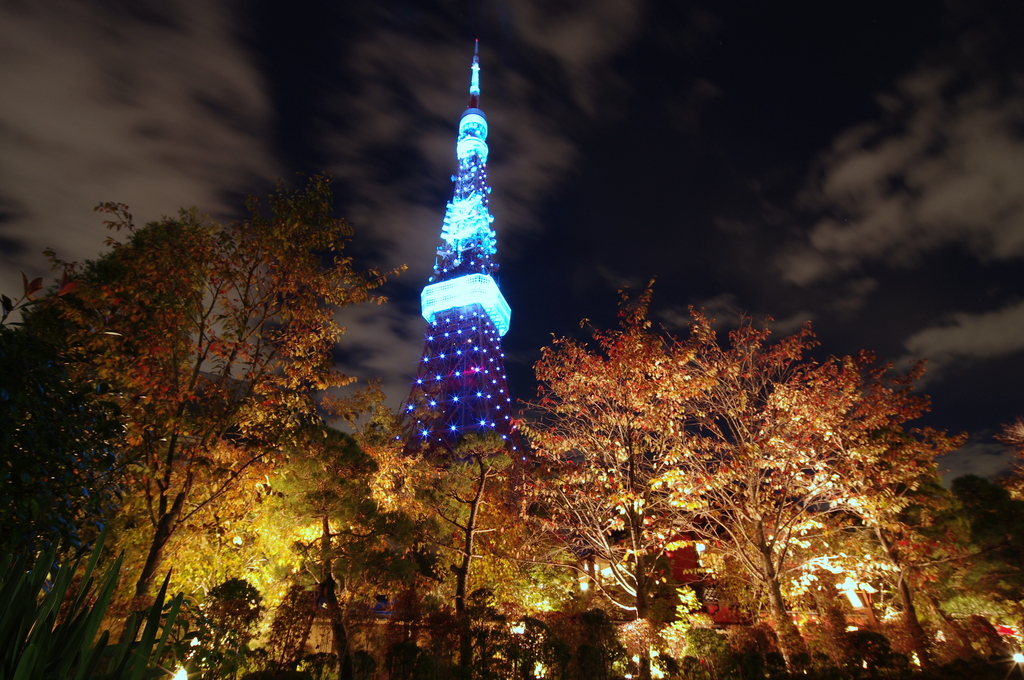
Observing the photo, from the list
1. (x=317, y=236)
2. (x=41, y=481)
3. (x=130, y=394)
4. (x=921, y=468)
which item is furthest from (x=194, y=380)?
(x=921, y=468)

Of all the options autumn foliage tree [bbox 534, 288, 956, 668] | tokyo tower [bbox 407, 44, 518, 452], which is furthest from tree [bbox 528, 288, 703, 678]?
tokyo tower [bbox 407, 44, 518, 452]

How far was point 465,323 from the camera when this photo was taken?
36812mm

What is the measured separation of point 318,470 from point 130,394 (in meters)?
3.57

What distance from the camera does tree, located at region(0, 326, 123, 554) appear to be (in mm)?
3072

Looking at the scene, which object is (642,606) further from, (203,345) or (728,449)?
(203,345)

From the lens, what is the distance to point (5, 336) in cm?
311

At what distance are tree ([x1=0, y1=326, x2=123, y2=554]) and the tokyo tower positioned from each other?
895 inches

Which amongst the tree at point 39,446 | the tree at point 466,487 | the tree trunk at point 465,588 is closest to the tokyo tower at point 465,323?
the tree at point 466,487

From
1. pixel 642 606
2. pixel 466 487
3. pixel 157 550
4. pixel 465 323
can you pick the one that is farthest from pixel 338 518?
pixel 465 323

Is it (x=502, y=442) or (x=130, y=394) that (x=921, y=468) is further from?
(x=130, y=394)

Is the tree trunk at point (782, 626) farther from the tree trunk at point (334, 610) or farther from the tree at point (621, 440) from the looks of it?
the tree trunk at point (334, 610)

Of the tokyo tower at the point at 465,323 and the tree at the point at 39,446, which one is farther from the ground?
the tokyo tower at the point at 465,323

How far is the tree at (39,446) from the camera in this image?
307cm

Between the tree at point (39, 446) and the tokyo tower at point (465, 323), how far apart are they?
74.6 feet
